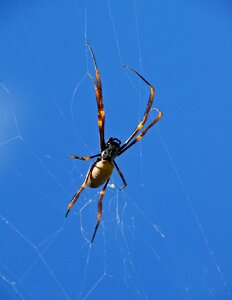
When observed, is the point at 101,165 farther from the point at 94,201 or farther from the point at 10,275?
the point at 10,275

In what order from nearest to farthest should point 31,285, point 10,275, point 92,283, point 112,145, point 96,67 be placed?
point 96,67
point 112,145
point 10,275
point 31,285
point 92,283

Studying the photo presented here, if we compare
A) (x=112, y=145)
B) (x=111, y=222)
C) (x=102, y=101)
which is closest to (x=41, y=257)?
(x=111, y=222)

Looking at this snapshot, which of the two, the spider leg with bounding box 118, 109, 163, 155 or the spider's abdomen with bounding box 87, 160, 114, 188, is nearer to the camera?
the spider's abdomen with bounding box 87, 160, 114, 188

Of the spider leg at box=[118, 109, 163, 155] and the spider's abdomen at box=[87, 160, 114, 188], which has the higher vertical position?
the spider leg at box=[118, 109, 163, 155]

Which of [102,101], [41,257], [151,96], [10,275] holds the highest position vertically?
[151,96]

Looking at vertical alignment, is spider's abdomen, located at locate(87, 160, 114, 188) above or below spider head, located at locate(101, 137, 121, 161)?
below
